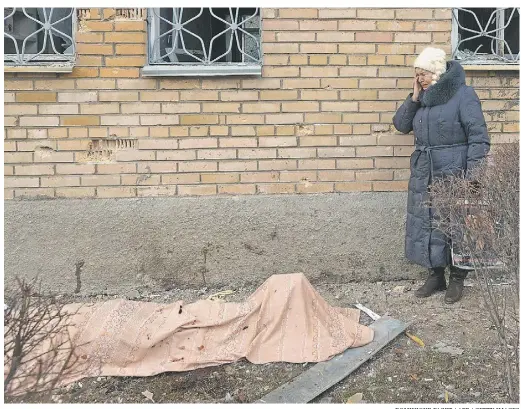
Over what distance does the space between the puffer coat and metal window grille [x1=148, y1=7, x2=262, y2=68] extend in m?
1.19

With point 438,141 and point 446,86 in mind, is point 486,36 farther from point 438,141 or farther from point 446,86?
point 438,141

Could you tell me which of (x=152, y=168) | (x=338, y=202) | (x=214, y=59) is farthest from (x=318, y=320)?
(x=214, y=59)

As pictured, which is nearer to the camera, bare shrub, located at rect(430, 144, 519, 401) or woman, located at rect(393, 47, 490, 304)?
bare shrub, located at rect(430, 144, 519, 401)

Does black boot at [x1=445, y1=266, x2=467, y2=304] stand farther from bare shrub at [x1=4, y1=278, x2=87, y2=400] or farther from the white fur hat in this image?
bare shrub at [x1=4, y1=278, x2=87, y2=400]

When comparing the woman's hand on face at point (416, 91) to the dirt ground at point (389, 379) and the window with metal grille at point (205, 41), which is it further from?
the dirt ground at point (389, 379)

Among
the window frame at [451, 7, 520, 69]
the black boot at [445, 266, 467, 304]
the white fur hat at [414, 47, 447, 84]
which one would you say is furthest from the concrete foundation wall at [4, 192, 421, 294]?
the window frame at [451, 7, 520, 69]

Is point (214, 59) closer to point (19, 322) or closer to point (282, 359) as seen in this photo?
point (282, 359)

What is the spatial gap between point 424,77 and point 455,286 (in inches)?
56.4

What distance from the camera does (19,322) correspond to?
219cm

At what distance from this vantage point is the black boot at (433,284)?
173 inches

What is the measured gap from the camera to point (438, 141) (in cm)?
413

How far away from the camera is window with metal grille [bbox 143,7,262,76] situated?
4391 mm

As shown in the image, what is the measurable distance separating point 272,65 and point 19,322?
281 centimetres

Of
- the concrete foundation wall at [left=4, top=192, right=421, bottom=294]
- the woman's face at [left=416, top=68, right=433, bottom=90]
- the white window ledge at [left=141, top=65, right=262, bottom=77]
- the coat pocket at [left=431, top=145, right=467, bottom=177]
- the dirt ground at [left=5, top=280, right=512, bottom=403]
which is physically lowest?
the dirt ground at [left=5, top=280, right=512, bottom=403]
